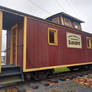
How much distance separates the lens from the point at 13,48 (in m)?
5.92

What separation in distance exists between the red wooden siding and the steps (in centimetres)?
49

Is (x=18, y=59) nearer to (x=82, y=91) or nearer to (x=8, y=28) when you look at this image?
(x=8, y=28)

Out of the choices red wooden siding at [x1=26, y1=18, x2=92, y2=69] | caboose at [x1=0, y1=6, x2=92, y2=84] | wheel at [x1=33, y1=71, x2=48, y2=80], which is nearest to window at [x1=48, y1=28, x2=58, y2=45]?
caboose at [x1=0, y1=6, x2=92, y2=84]

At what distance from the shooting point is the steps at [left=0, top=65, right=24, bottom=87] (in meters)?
3.63

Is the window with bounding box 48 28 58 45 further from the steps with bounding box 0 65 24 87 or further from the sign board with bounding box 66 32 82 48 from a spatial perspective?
the steps with bounding box 0 65 24 87

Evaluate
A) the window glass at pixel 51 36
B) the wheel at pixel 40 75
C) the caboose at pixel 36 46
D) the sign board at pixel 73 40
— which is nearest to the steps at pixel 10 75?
the caboose at pixel 36 46

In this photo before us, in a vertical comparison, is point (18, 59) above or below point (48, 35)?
below

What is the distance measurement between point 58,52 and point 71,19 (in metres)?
5.71

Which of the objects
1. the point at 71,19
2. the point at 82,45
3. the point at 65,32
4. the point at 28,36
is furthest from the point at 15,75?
the point at 71,19

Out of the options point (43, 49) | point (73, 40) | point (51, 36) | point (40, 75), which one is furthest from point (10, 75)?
point (73, 40)

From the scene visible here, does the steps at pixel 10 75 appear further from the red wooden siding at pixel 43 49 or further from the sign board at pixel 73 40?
the sign board at pixel 73 40

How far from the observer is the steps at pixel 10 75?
363 cm

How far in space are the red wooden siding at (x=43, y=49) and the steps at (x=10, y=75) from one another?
1.60 feet

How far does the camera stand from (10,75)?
3.79m
